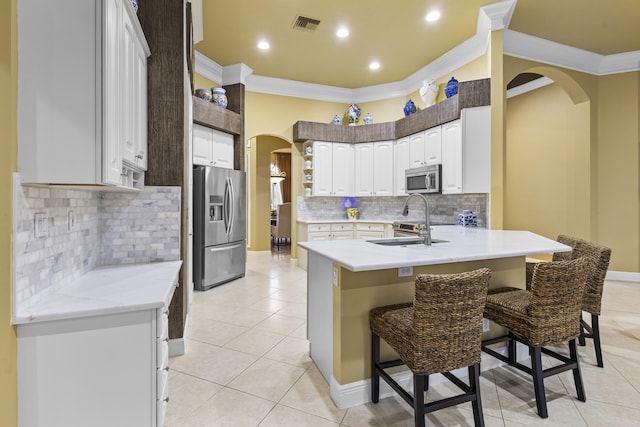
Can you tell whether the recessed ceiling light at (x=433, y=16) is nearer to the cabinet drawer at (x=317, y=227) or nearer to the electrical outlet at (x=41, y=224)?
the cabinet drawer at (x=317, y=227)

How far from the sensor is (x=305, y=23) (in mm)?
4059

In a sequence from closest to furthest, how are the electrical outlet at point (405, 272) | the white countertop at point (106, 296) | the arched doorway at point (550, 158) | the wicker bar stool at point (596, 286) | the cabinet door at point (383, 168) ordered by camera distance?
1. the white countertop at point (106, 296)
2. the electrical outlet at point (405, 272)
3. the wicker bar stool at point (596, 286)
4. the arched doorway at point (550, 158)
5. the cabinet door at point (383, 168)

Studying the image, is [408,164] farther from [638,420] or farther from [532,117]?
[638,420]

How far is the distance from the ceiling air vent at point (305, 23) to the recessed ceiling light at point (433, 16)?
4.44 ft

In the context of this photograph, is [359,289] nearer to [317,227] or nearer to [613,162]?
[317,227]

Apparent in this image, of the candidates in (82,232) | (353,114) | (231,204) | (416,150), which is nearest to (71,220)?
(82,232)

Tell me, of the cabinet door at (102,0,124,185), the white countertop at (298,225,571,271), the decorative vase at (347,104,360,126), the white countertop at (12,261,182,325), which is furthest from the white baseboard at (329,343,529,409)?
the decorative vase at (347,104,360,126)

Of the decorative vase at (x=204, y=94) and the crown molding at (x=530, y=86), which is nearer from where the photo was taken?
the decorative vase at (x=204, y=94)

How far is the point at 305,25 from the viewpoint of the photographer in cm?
410

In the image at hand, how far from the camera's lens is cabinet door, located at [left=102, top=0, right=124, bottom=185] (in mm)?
1330

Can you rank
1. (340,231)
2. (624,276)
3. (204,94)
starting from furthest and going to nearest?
(340,231) < (624,276) < (204,94)

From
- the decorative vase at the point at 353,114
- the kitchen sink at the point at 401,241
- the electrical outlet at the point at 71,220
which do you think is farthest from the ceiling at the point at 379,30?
the electrical outlet at the point at 71,220

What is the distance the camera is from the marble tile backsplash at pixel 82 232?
125cm

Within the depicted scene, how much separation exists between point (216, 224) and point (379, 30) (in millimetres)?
3400
